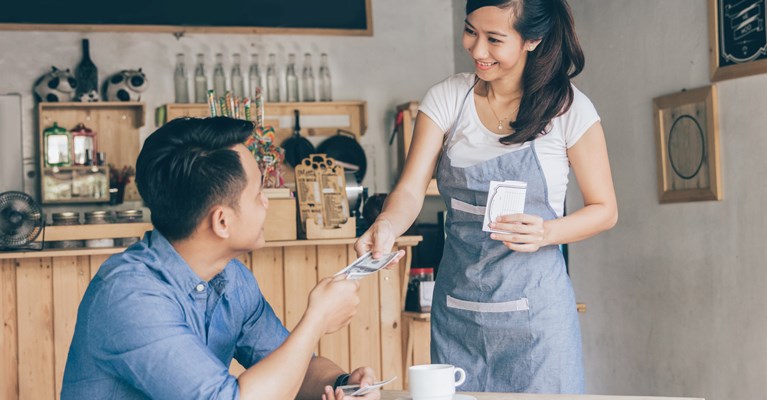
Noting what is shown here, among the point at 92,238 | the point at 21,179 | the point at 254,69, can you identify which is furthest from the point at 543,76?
the point at 21,179

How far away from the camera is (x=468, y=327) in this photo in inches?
85.4

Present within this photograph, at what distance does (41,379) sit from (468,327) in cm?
227

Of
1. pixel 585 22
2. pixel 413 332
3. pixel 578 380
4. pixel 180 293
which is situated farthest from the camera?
pixel 585 22

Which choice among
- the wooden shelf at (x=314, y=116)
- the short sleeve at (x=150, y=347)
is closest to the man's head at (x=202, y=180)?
the short sleeve at (x=150, y=347)

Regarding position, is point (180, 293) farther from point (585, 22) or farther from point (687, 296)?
point (585, 22)

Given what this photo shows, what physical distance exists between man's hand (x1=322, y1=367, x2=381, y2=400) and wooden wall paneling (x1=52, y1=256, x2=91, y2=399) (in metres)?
A: 2.27

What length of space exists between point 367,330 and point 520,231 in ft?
6.84

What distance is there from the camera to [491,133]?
2.25 metres

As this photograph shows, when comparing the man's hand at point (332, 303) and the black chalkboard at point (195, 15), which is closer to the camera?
the man's hand at point (332, 303)

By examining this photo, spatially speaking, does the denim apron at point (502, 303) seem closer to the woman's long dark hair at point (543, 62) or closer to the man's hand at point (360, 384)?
the woman's long dark hair at point (543, 62)

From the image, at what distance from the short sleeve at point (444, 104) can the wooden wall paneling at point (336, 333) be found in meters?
1.78

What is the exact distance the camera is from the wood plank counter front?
3670 millimetres

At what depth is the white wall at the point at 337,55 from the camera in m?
5.96

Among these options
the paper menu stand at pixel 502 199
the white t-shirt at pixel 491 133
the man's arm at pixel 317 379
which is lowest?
the man's arm at pixel 317 379
